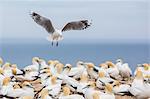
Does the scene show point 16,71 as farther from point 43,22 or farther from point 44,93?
point 44,93

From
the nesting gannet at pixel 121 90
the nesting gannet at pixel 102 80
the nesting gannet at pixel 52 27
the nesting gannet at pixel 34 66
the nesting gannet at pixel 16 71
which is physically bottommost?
the nesting gannet at pixel 121 90

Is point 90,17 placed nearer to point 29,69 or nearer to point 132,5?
point 132,5

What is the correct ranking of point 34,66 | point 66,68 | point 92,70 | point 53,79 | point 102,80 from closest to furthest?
point 53,79
point 102,80
point 66,68
point 92,70
point 34,66

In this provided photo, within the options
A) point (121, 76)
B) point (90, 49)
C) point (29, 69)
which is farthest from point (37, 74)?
point (121, 76)

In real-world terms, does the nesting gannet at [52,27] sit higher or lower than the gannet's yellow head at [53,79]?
higher

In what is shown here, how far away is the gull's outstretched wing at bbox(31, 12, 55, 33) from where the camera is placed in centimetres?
478

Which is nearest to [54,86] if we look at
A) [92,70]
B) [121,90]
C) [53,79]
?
[53,79]

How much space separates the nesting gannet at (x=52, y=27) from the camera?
480 centimetres

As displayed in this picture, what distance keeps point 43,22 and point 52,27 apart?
0.10 metres

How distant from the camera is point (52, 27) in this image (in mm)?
4824

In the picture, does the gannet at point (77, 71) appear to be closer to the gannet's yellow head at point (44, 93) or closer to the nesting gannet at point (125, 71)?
the nesting gannet at point (125, 71)

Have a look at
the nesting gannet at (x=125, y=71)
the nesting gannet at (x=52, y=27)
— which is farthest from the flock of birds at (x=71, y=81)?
the nesting gannet at (x=52, y=27)

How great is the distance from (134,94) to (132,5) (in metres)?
1.03

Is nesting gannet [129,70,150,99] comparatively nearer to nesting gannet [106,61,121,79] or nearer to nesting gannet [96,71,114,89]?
nesting gannet [96,71,114,89]
